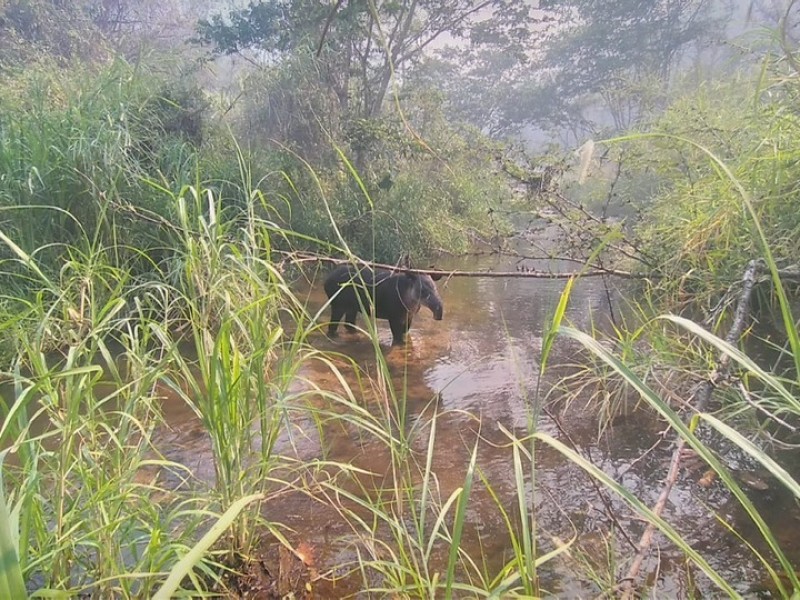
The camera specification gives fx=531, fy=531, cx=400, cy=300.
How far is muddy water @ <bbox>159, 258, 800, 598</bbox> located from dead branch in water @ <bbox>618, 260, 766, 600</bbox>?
0.57 ft

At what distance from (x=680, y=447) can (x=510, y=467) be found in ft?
4.79

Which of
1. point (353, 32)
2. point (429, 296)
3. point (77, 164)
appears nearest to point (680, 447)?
point (429, 296)

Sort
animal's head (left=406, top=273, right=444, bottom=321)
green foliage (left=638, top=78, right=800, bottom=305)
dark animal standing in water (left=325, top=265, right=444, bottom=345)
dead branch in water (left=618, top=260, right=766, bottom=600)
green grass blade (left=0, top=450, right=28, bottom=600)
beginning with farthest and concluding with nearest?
animal's head (left=406, top=273, right=444, bottom=321), dark animal standing in water (left=325, top=265, right=444, bottom=345), green foliage (left=638, top=78, right=800, bottom=305), dead branch in water (left=618, top=260, right=766, bottom=600), green grass blade (left=0, top=450, right=28, bottom=600)

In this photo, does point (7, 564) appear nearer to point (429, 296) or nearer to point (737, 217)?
point (737, 217)

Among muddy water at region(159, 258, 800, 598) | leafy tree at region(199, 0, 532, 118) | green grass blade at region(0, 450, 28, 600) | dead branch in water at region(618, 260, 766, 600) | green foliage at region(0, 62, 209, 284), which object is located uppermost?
leafy tree at region(199, 0, 532, 118)

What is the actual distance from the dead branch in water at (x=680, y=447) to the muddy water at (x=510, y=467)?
0.57ft

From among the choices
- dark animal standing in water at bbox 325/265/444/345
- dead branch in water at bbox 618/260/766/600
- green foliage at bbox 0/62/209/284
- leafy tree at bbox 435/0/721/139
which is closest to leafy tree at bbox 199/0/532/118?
leafy tree at bbox 435/0/721/139

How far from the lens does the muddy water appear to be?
2021 mm

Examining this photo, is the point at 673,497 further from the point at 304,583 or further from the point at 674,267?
the point at 304,583

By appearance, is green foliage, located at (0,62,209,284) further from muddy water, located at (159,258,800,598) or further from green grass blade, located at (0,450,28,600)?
green grass blade, located at (0,450,28,600)

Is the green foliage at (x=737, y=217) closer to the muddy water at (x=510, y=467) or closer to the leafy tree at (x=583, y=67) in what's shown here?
the muddy water at (x=510, y=467)

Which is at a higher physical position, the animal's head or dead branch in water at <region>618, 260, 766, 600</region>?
dead branch in water at <region>618, 260, 766, 600</region>

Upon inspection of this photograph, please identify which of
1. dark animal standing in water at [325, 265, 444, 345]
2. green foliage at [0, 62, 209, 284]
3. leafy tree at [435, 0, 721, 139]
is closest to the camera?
green foliage at [0, 62, 209, 284]

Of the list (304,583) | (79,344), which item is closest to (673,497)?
(304,583)
